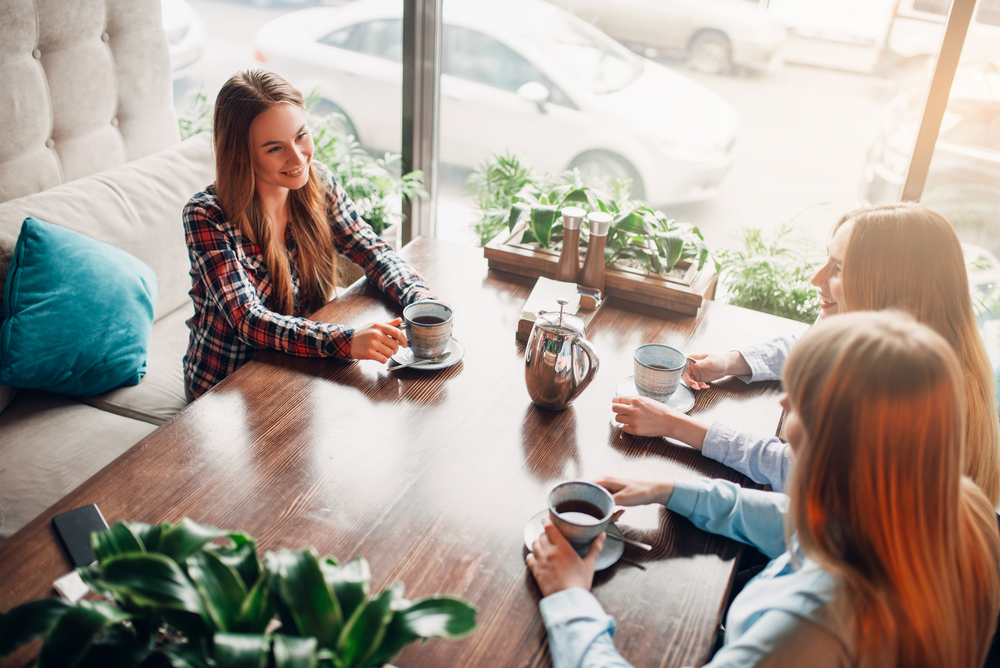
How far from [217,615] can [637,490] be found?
0.65m

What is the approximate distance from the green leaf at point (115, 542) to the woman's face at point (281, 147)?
1.10 m

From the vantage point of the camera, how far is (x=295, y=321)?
1479mm

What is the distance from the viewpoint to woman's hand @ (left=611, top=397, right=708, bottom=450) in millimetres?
1241

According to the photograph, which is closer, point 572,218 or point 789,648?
point 789,648

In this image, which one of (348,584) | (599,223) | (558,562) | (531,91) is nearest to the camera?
(348,584)

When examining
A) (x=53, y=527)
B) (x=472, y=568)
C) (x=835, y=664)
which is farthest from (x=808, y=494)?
(x=53, y=527)

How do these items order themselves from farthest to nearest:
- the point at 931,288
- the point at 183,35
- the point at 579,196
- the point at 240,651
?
the point at 183,35 → the point at 579,196 → the point at 931,288 → the point at 240,651

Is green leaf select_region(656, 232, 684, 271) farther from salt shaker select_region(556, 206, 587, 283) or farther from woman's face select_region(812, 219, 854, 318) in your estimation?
woman's face select_region(812, 219, 854, 318)

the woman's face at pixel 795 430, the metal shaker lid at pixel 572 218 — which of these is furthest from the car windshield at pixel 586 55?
the woman's face at pixel 795 430

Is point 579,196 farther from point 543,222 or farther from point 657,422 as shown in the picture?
point 657,422

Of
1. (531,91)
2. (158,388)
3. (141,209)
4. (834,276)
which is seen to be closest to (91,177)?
(141,209)

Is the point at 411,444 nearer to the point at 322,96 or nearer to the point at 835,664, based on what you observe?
the point at 835,664

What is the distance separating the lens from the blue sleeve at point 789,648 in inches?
28.3

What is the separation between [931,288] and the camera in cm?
117
